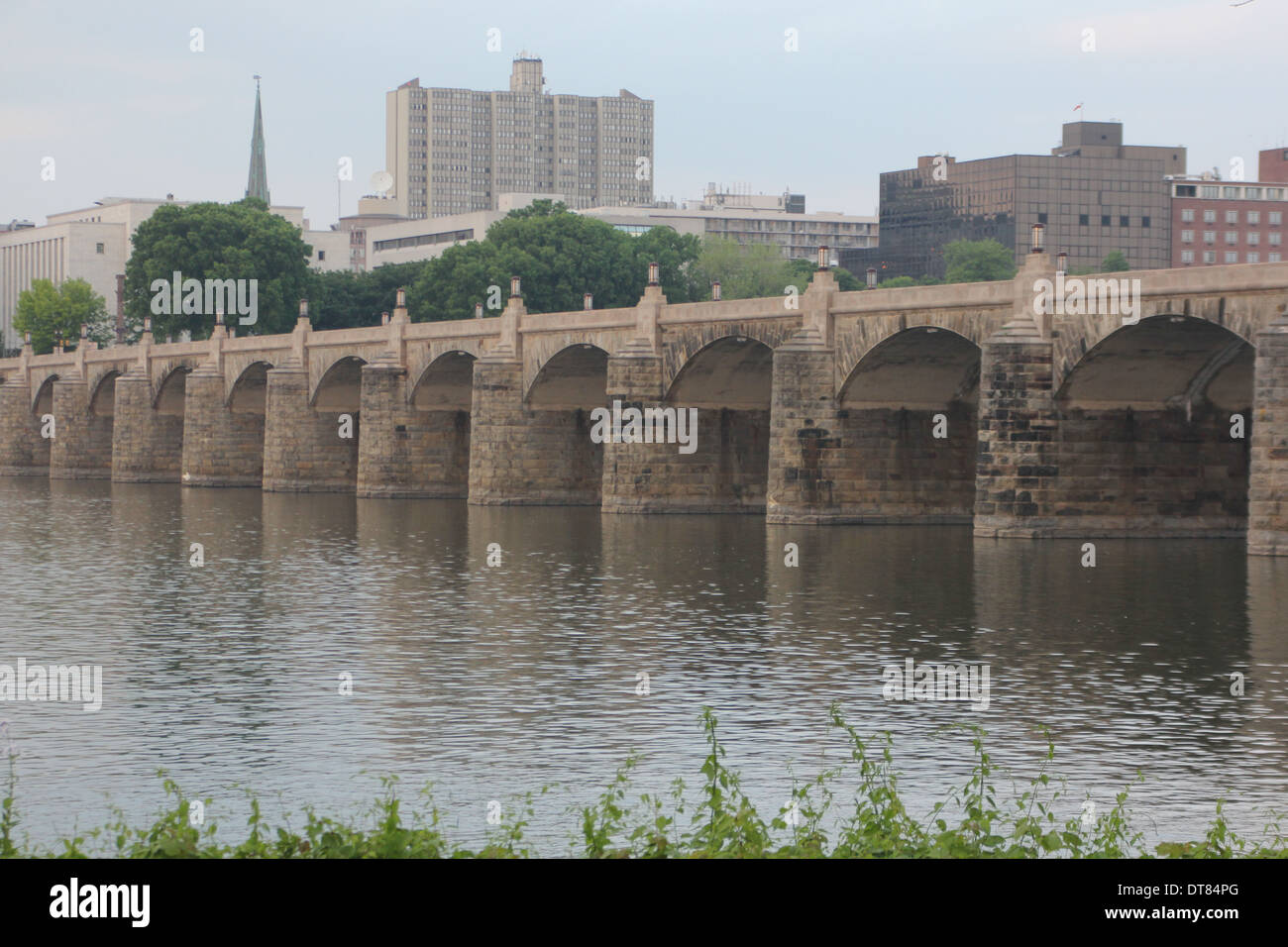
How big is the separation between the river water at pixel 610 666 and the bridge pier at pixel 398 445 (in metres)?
25.3

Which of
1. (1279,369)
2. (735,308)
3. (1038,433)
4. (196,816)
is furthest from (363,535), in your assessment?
(196,816)

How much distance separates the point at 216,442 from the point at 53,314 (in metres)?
64.0

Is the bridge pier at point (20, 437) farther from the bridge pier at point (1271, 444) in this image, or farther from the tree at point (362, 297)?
the bridge pier at point (1271, 444)

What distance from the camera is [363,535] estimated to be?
51.0 meters

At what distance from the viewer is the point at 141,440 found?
9494cm

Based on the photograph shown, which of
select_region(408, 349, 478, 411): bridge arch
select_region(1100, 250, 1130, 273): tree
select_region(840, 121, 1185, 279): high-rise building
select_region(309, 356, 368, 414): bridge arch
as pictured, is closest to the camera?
select_region(408, 349, 478, 411): bridge arch

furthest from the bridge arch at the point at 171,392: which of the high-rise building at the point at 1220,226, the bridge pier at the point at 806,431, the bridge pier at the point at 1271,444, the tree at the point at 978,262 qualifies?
the high-rise building at the point at 1220,226

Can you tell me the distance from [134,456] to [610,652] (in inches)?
2893

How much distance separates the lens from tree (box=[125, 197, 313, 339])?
373 feet

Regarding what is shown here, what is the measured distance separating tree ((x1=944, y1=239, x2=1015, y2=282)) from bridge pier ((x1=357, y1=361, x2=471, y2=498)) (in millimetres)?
85356

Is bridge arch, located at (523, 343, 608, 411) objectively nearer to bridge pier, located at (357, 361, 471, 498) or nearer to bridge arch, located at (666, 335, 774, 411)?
bridge arch, located at (666, 335, 774, 411)

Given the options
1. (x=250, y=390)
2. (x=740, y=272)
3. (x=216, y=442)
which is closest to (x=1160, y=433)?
(x=216, y=442)

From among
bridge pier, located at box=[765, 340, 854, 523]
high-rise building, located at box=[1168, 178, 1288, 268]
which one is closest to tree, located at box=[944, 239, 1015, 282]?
high-rise building, located at box=[1168, 178, 1288, 268]
